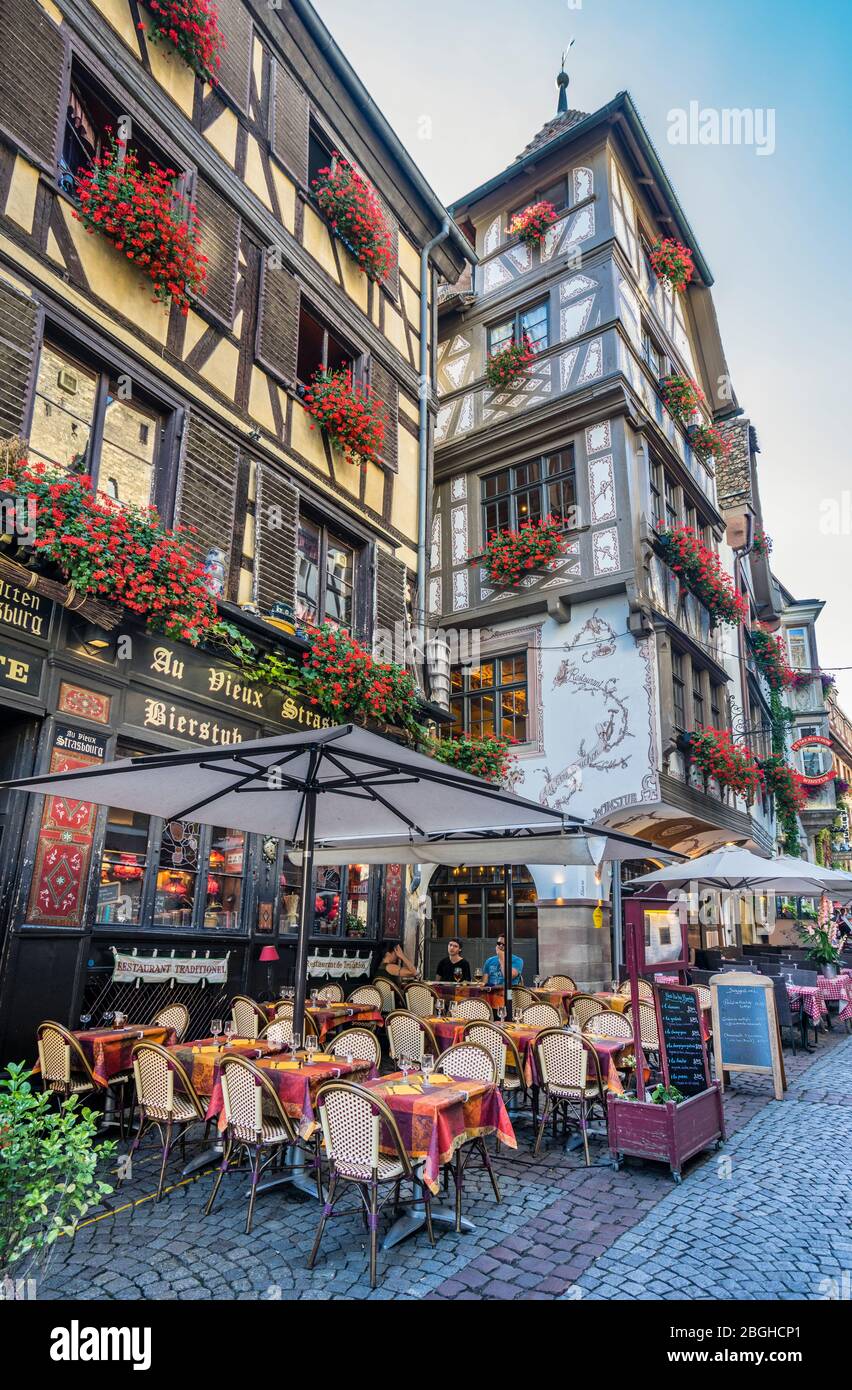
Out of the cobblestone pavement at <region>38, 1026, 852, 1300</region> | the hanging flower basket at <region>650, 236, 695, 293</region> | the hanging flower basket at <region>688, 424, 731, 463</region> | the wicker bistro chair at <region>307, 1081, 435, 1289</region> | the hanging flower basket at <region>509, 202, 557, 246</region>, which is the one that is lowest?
the cobblestone pavement at <region>38, 1026, 852, 1300</region>

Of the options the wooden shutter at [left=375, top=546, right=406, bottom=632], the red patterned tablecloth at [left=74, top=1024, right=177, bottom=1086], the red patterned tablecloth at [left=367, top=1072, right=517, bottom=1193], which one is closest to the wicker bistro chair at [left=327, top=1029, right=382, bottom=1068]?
the red patterned tablecloth at [left=367, top=1072, right=517, bottom=1193]

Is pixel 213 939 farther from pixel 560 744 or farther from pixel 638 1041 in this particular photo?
pixel 560 744

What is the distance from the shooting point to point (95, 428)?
821 centimetres

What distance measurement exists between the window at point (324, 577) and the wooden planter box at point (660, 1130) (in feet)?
22.7

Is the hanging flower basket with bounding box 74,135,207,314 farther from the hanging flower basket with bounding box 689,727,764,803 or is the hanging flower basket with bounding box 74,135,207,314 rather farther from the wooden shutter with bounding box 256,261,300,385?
the hanging flower basket with bounding box 689,727,764,803

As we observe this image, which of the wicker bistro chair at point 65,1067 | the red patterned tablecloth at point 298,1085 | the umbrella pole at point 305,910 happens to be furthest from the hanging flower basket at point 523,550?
the wicker bistro chair at point 65,1067

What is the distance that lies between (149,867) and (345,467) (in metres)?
6.27

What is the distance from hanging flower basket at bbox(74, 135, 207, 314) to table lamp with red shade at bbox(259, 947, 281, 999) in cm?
722

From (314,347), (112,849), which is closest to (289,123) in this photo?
(314,347)

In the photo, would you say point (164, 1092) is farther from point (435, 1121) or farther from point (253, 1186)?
point (435, 1121)

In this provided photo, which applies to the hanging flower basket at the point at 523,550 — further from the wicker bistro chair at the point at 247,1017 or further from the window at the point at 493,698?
the wicker bistro chair at the point at 247,1017

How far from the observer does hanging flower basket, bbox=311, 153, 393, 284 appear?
1178 cm

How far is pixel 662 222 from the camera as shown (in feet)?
62.2
